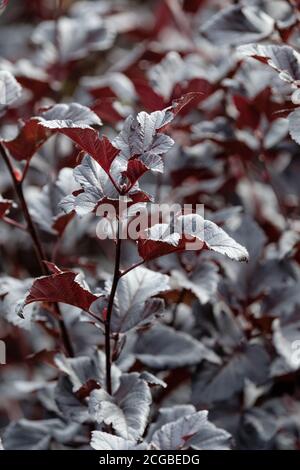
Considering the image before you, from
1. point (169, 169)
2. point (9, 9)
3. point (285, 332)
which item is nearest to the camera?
point (285, 332)

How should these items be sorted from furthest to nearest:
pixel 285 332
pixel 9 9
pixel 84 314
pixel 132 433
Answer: pixel 9 9 < pixel 285 332 < pixel 84 314 < pixel 132 433

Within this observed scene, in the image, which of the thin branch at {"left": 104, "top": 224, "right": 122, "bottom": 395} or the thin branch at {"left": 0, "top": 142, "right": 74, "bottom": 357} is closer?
the thin branch at {"left": 104, "top": 224, "right": 122, "bottom": 395}

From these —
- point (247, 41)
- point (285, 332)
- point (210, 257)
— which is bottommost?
point (285, 332)

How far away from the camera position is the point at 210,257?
4.29ft

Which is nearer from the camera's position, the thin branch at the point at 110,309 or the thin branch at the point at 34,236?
the thin branch at the point at 110,309

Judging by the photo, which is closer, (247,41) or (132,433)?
(132,433)

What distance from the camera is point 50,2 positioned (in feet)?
8.01

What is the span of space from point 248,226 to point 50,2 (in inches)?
55.7

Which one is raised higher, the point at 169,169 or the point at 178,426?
the point at 169,169

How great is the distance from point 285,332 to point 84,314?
1.21 ft

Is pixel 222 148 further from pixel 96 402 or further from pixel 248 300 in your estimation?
pixel 96 402

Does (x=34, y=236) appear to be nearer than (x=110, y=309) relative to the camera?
No

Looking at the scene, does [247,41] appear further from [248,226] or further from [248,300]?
[248,300]
